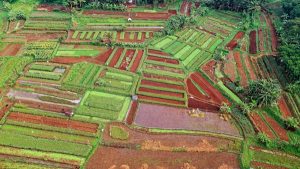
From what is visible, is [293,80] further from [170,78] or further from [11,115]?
[11,115]

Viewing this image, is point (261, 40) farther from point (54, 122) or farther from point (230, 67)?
point (54, 122)

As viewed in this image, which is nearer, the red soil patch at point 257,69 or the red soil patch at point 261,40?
the red soil patch at point 257,69

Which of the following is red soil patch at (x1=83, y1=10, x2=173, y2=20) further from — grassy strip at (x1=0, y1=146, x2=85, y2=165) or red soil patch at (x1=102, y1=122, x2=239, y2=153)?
grassy strip at (x1=0, y1=146, x2=85, y2=165)

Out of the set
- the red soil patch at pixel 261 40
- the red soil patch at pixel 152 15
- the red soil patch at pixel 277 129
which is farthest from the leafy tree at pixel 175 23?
the red soil patch at pixel 277 129

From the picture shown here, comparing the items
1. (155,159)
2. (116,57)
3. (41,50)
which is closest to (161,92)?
(116,57)

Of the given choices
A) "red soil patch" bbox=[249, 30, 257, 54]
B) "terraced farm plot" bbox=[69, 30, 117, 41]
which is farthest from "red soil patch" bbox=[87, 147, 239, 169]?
"terraced farm plot" bbox=[69, 30, 117, 41]

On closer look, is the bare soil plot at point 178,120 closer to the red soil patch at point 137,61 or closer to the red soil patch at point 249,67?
the red soil patch at point 137,61
